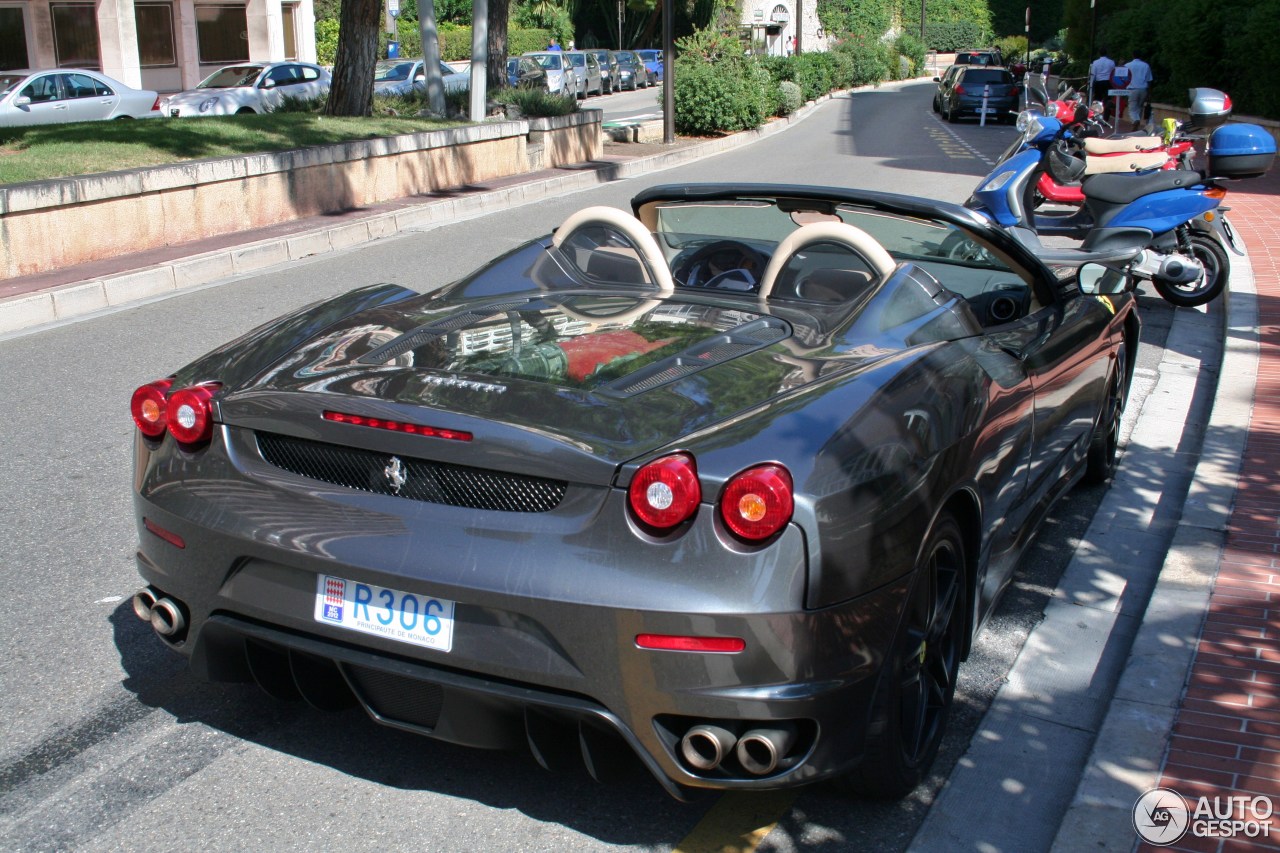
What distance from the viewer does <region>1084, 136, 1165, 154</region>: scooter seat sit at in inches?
491

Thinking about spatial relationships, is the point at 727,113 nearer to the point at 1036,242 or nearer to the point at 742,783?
the point at 1036,242

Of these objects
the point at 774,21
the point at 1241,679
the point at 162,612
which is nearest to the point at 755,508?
the point at 162,612

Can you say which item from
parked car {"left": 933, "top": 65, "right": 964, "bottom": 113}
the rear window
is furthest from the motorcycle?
parked car {"left": 933, "top": 65, "right": 964, "bottom": 113}

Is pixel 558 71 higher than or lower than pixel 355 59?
higher

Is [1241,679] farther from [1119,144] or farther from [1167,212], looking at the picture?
[1119,144]

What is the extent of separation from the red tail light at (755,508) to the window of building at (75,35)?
42696 mm

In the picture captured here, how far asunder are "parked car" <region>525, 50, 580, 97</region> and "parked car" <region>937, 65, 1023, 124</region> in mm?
12299

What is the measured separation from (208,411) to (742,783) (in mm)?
1620

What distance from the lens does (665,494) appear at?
269 centimetres

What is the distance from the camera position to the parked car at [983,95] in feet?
121

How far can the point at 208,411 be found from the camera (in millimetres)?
3260

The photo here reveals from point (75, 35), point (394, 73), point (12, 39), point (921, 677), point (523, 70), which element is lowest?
point (921, 677)

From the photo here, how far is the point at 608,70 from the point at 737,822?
48.7 metres

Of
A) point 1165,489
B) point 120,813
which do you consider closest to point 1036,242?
point 1165,489
